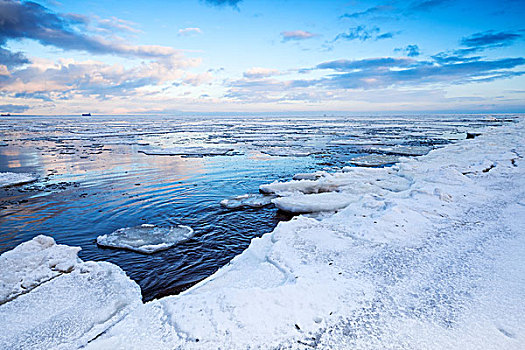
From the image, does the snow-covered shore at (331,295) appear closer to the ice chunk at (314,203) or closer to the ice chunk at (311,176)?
the ice chunk at (314,203)

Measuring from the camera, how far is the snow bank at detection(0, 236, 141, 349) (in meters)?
2.86

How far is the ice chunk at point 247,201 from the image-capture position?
300 inches

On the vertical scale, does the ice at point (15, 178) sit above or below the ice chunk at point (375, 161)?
below

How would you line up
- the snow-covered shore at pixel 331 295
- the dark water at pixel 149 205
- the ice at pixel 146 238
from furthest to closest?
1. the ice at pixel 146 238
2. the dark water at pixel 149 205
3. the snow-covered shore at pixel 331 295

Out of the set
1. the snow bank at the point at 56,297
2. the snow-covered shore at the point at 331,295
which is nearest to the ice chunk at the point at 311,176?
the snow-covered shore at the point at 331,295

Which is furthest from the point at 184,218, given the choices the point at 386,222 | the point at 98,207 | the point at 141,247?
the point at 386,222

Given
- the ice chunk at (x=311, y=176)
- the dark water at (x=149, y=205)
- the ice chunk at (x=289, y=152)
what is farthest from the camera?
the ice chunk at (x=289, y=152)

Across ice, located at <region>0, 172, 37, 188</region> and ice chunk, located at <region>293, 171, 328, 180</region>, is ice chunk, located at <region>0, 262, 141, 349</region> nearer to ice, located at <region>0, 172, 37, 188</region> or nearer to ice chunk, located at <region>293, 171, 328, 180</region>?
ice chunk, located at <region>293, 171, 328, 180</region>

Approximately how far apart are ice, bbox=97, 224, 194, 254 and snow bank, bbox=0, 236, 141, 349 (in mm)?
748

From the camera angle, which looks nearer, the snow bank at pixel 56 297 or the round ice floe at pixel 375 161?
the snow bank at pixel 56 297

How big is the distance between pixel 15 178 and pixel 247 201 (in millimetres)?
8422

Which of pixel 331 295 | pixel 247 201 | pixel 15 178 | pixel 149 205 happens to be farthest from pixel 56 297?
pixel 15 178

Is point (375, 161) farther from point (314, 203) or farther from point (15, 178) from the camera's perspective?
point (15, 178)

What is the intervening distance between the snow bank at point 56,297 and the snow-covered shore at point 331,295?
16 millimetres
